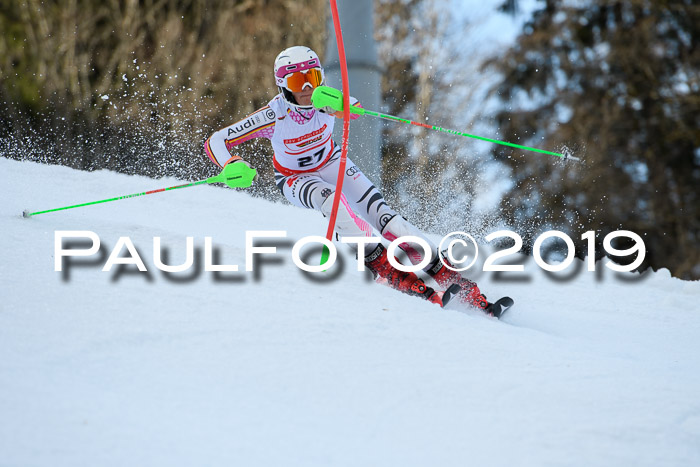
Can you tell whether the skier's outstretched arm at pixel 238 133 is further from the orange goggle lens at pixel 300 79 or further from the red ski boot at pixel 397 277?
the red ski boot at pixel 397 277

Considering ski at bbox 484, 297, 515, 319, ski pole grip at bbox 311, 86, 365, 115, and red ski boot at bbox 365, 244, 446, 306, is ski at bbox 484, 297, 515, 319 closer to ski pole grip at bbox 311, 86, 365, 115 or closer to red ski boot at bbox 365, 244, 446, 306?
red ski boot at bbox 365, 244, 446, 306

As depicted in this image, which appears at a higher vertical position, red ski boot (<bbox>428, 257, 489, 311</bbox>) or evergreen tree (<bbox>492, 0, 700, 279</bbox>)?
evergreen tree (<bbox>492, 0, 700, 279</bbox>)

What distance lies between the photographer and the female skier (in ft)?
11.7

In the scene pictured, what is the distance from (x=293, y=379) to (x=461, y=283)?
1.70 metres

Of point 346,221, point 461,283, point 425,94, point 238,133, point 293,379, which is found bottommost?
point 293,379

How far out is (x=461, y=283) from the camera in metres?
3.66

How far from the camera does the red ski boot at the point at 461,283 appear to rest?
359 cm

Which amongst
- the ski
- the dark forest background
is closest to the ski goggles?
the ski

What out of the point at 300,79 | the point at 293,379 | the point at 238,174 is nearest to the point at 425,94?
the point at 300,79

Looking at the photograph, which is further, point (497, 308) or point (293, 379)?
point (497, 308)

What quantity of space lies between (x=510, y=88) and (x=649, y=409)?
1343 centimetres

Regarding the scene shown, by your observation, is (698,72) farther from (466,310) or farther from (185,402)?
(185,402)

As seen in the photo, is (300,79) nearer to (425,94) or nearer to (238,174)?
(238,174)

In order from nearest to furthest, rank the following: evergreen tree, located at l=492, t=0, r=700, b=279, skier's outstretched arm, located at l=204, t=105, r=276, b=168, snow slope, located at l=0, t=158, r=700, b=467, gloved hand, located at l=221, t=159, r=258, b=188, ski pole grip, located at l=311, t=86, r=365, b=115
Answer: snow slope, located at l=0, t=158, r=700, b=467
ski pole grip, located at l=311, t=86, r=365, b=115
gloved hand, located at l=221, t=159, r=258, b=188
skier's outstretched arm, located at l=204, t=105, r=276, b=168
evergreen tree, located at l=492, t=0, r=700, b=279
